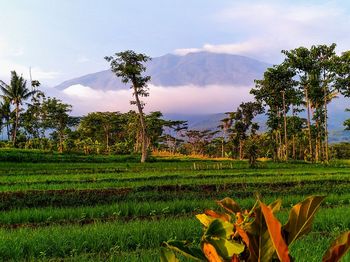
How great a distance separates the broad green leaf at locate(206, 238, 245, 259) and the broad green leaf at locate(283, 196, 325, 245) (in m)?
0.11

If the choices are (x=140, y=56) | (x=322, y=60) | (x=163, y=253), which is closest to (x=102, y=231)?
(x=163, y=253)

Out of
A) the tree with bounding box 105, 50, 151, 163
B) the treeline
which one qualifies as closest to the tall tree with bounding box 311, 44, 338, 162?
the treeline

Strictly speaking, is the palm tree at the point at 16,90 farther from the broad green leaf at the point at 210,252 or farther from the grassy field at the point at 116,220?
the broad green leaf at the point at 210,252

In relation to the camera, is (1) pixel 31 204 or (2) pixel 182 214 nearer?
(2) pixel 182 214

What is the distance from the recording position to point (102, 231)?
19.3ft

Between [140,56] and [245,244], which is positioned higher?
[140,56]

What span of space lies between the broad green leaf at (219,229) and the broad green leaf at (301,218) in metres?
0.12

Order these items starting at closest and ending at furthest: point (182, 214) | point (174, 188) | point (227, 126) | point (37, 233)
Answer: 1. point (37, 233)
2. point (182, 214)
3. point (174, 188)
4. point (227, 126)

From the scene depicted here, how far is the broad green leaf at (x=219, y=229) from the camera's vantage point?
2.91 feet

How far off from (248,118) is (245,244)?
53096mm

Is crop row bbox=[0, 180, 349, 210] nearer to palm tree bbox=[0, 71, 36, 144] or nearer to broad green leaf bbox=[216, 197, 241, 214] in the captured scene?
broad green leaf bbox=[216, 197, 241, 214]

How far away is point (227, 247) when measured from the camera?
0.87 m

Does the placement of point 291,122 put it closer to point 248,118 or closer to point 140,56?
point 248,118

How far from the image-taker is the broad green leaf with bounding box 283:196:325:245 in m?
0.86
